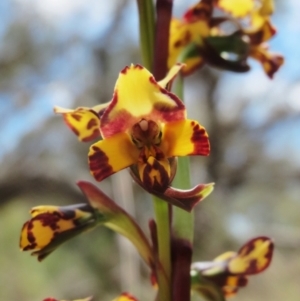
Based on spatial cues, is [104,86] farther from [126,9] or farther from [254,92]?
[254,92]

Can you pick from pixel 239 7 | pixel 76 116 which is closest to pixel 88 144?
pixel 239 7

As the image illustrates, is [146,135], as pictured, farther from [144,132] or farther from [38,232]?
[38,232]

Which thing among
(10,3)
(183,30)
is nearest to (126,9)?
(10,3)

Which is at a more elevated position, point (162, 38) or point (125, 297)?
point (162, 38)

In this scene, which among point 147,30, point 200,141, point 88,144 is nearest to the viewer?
point 200,141

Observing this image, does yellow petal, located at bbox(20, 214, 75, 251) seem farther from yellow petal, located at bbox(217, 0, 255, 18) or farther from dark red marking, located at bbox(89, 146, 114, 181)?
yellow petal, located at bbox(217, 0, 255, 18)

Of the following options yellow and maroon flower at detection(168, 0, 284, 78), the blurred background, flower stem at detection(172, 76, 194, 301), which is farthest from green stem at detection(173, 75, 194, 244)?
the blurred background

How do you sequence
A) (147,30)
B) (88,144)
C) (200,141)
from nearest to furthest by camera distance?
(200,141)
(147,30)
(88,144)
